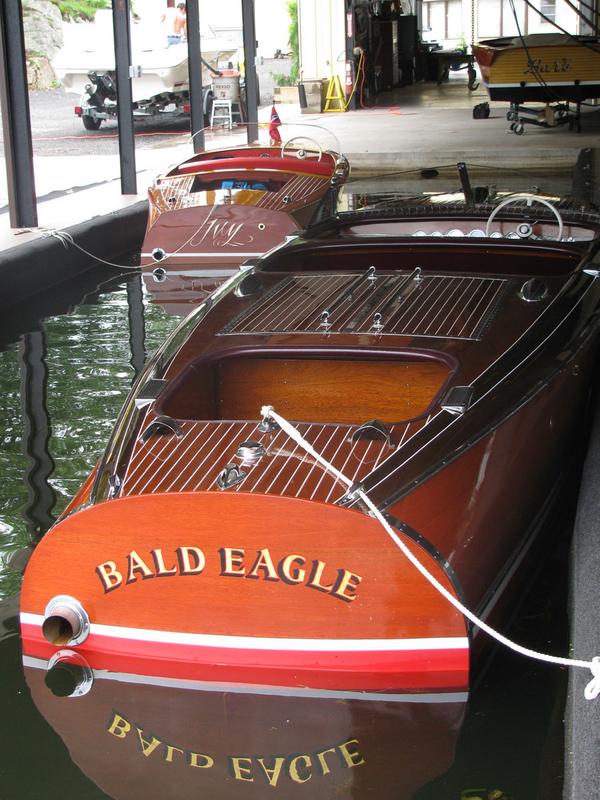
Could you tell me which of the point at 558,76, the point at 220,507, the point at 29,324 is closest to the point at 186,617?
the point at 220,507

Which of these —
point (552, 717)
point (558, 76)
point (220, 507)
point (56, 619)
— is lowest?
point (552, 717)

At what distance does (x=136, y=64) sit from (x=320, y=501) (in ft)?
47.1

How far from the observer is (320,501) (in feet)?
8.26

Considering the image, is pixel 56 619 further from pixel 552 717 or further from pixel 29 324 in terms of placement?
pixel 29 324

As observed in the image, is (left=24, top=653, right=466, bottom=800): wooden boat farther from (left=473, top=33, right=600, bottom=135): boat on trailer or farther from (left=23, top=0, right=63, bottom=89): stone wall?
(left=23, top=0, right=63, bottom=89): stone wall

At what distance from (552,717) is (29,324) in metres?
4.99

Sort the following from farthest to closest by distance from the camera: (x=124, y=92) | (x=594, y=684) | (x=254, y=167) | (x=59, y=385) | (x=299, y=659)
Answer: (x=124, y=92) < (x=254, y=167) < (x=59, y=385) < (x=299, y=659) < (x=594, y=684)

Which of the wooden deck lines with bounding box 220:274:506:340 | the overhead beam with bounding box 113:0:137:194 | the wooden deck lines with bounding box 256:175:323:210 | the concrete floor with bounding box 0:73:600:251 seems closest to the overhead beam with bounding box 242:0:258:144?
the concrete floor with bounding box 0:73:600:251

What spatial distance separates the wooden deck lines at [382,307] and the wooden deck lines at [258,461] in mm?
632

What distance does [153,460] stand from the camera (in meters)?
2.85

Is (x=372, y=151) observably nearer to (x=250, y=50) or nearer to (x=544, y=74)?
(x=250, y=50)

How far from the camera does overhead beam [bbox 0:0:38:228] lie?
8273 millimetres

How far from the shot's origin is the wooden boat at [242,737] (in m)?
2.51

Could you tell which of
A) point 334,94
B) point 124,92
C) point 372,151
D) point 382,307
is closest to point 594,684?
point 382,307
